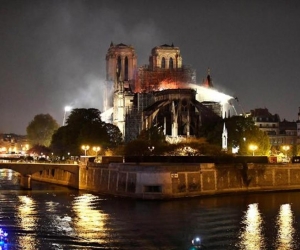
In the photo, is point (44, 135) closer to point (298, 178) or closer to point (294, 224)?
point (298, 178)

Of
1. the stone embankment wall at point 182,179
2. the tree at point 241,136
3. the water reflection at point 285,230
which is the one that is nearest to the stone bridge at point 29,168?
the stone embankment wall at point 182,179

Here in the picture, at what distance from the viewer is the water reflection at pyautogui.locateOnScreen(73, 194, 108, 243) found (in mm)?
36647

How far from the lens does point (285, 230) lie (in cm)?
3934

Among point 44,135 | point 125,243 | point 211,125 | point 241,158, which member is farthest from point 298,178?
point 44,135

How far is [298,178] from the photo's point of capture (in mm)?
66000

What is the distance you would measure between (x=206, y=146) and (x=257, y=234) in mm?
36938

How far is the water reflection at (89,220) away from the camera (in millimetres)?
36647

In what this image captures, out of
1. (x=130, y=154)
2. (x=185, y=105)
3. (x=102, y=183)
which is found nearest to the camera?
(x=102, y=183)

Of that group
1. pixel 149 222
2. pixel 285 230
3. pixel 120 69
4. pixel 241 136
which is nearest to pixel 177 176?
pixel 149 222

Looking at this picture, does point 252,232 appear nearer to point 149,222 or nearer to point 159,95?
point 149,222

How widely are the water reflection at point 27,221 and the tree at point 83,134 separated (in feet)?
102

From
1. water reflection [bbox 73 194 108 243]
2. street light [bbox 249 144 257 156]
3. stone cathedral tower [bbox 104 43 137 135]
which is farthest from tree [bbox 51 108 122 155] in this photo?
water reflection [bbox 73 194 108 243]

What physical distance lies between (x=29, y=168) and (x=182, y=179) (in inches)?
817

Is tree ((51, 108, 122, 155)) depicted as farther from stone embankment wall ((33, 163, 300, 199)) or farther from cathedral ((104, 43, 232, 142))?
stone embankment wall ((33, 163, 300, 199))
